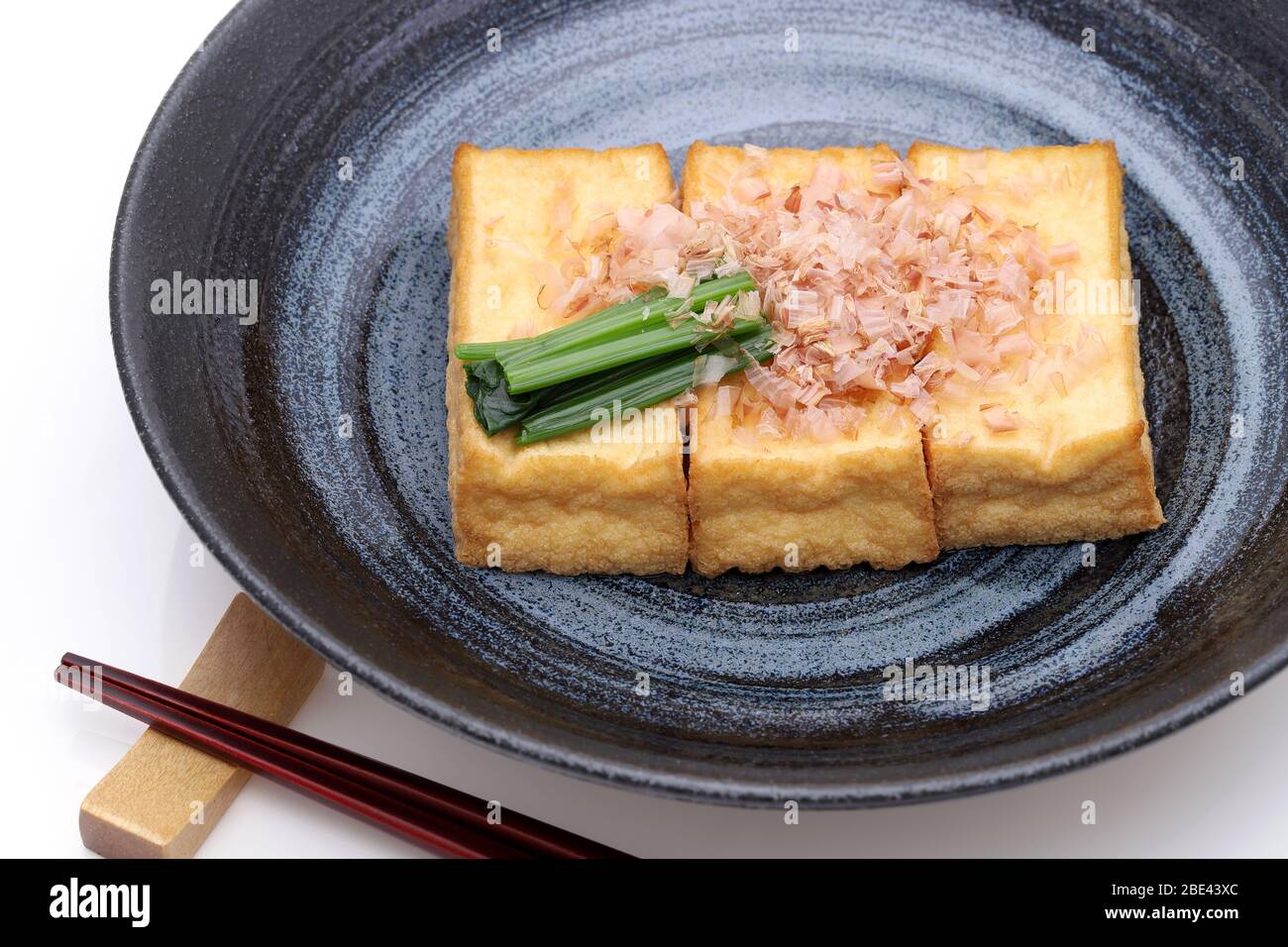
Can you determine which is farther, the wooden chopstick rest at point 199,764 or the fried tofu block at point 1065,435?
the fried tofu block at point 1065,435

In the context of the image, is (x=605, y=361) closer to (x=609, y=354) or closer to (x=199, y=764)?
(x=609, y=354)

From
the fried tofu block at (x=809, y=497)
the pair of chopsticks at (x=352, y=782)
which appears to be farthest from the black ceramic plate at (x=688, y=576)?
the pair of chopsticks at (x=352, y=782)

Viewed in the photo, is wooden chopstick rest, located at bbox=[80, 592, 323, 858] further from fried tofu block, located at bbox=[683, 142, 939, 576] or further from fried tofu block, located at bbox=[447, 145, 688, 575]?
fried tofu block, located at bbox=[683, 142, 939, 576]

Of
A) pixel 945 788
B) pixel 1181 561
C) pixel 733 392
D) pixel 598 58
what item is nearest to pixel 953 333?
pixel 733 392

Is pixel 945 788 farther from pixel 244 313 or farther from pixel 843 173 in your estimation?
pixel 244 313

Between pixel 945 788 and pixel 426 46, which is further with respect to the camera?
pixel 426 46

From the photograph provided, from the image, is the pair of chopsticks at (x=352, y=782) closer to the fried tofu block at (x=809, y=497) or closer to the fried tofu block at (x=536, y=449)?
the fried tofu block at (x=536, y=449)
